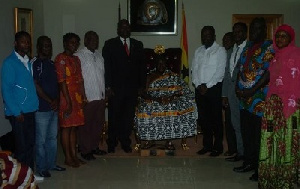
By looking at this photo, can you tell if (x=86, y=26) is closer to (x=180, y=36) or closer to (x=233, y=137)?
(x=180, y=36)

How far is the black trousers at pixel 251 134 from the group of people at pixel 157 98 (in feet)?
0.04

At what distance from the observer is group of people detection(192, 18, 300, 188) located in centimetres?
362

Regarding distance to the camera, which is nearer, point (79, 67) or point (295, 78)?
point (295, 78)

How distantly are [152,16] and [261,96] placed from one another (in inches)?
140

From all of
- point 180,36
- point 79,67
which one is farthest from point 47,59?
point 180,36

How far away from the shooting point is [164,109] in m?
5.29

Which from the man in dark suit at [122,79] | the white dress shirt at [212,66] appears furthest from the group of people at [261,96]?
the man in dark suit at [122,79]

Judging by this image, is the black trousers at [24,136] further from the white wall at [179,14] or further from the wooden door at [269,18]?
the wooden door at [269,18]

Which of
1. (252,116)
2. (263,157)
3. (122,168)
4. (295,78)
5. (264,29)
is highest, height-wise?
(264,29)

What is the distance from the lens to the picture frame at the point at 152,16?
7098 millimetres

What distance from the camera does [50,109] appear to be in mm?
4258

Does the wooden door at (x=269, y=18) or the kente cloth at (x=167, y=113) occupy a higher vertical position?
the wooden door at (x=269, y=18)

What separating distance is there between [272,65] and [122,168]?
2097mm

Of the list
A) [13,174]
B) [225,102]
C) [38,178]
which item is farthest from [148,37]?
[13,174]
